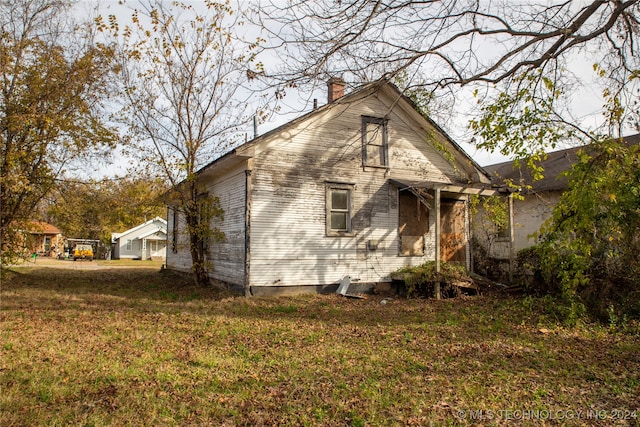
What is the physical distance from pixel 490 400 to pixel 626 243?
20.0 ft

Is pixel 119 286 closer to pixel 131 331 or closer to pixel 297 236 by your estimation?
pixel 297 236

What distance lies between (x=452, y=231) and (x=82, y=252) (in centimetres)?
3666

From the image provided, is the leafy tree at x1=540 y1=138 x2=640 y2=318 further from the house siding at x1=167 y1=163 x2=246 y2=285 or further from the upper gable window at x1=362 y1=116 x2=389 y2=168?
the house siding at x1=167 y1=163 x2=246 y2=285

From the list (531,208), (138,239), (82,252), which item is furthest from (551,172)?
(138,239)

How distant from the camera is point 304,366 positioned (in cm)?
598

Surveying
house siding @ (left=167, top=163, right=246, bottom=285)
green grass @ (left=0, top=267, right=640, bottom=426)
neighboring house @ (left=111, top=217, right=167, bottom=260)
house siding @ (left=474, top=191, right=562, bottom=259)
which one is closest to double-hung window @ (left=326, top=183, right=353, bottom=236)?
house siding @ (left=167, top=163, right=246, bottom=285)

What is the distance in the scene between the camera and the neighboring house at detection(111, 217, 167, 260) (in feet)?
147

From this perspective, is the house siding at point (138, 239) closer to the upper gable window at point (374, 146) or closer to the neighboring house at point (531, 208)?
the neighboring house at point (531, 208)

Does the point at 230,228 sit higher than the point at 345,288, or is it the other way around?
the point at 230,228

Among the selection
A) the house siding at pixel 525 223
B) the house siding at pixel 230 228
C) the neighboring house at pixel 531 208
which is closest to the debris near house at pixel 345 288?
the house siding at pixel 230 228

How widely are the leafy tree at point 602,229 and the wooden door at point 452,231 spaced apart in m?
5.45

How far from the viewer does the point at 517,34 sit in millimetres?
7531

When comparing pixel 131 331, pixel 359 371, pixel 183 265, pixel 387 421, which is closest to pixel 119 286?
pixel 183 265

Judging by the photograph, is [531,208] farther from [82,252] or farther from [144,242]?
[82,252]
